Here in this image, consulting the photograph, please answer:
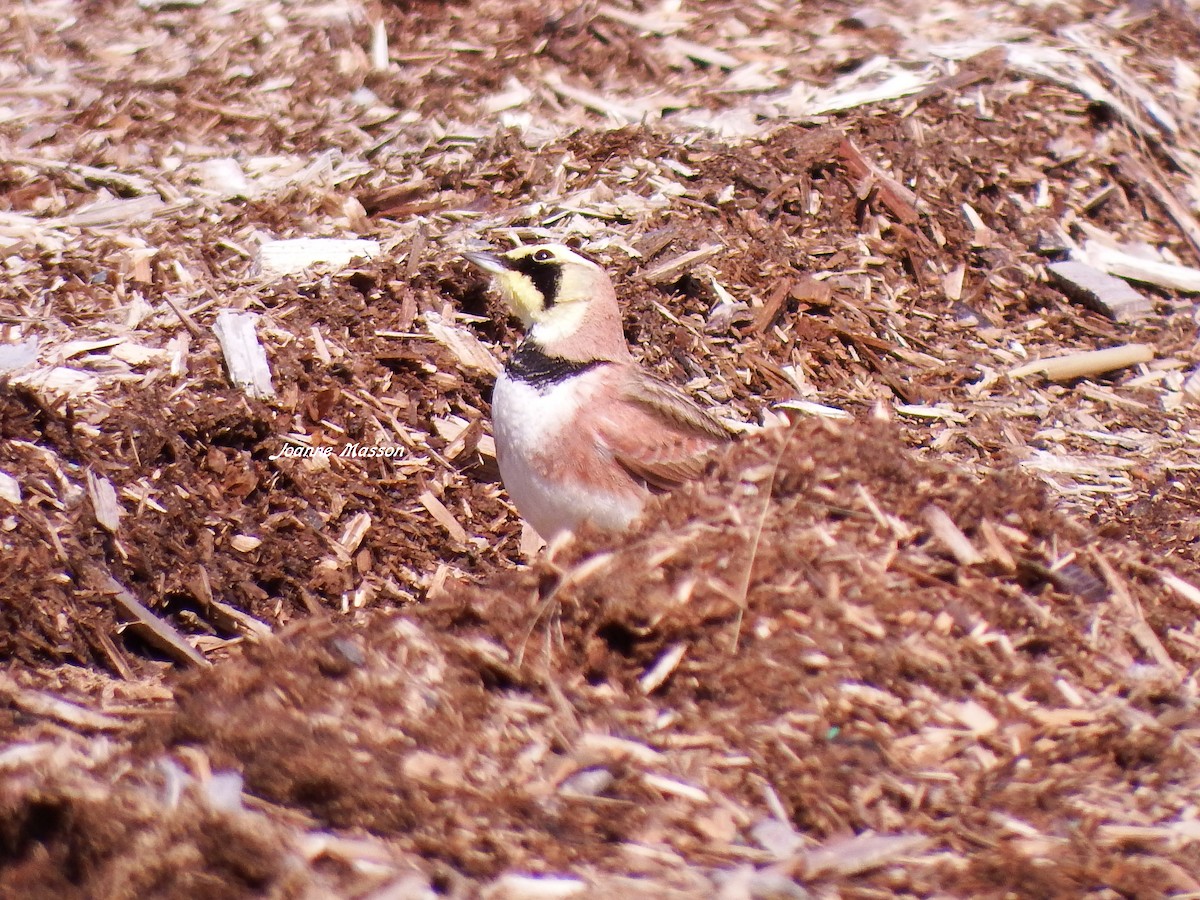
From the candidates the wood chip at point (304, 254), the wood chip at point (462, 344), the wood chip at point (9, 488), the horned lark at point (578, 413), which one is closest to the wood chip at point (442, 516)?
the horned lark at point (578, 413)

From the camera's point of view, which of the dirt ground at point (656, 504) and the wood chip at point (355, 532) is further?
the wood chip at point (355, 532)

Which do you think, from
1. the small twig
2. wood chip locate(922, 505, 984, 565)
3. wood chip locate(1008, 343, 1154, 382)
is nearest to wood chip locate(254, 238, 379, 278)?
the small twig

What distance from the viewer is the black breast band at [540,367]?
18.5 ft

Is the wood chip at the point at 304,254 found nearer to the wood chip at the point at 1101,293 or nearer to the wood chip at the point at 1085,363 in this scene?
the wood chip at the point at 1085,363

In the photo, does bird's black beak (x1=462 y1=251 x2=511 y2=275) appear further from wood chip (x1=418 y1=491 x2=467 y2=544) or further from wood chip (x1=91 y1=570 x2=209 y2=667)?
wood chip (x1=91 y1=570 x2=209 y2=667)

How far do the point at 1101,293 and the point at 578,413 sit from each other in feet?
12.7

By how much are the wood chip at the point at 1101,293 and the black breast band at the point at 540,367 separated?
3546mm

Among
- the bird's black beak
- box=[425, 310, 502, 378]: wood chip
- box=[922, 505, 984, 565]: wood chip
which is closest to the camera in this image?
box=[922, 505, 984, 565]: wood chip

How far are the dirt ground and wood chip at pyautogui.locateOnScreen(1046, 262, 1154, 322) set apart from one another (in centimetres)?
3

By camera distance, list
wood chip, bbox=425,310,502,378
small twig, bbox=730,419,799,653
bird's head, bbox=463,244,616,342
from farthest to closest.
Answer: wood chip, bbox=425,310,502,378, bird's head, bbox=463,244,616,342, small twig, bbox=730,419,799,653

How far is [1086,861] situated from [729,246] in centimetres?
472

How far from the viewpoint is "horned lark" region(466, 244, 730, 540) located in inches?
215

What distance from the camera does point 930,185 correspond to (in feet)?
27.2

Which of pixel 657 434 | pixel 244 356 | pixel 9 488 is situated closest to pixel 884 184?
pixel 657 434
